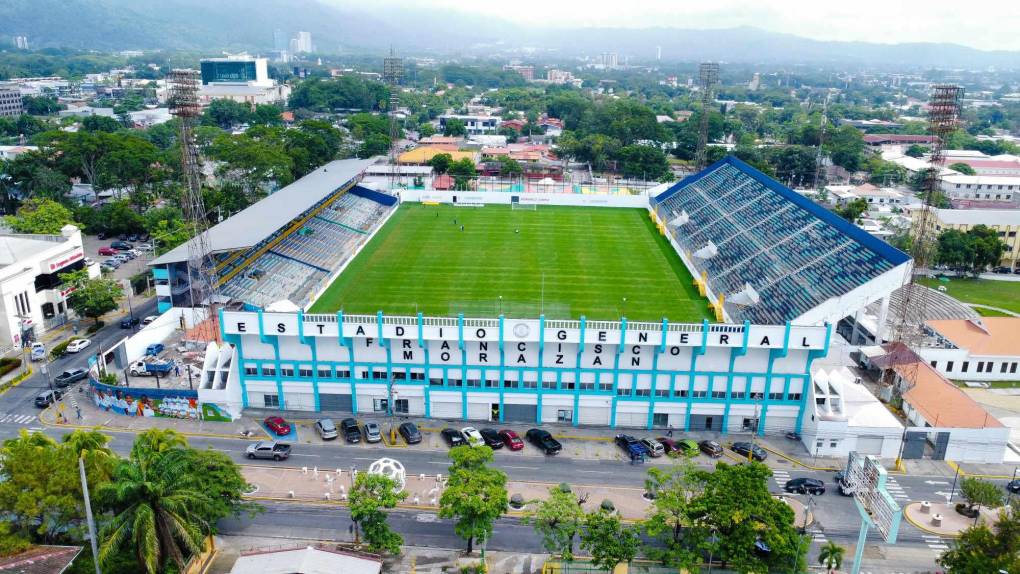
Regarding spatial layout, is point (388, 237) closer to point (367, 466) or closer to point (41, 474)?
point (367, 466)

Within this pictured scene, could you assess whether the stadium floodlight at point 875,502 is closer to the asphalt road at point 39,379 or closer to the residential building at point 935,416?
the residential building at point 935,416

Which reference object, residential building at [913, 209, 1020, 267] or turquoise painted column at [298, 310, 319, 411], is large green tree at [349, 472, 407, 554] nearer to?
turquoise painted column at [298, 310, 319, 411]

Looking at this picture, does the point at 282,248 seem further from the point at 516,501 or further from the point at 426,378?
the point at 516,501

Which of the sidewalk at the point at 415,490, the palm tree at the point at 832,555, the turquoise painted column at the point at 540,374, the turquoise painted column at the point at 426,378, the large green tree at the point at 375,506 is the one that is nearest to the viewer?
the palm tree at the point at 832,555

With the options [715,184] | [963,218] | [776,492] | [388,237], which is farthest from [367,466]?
[963,218]

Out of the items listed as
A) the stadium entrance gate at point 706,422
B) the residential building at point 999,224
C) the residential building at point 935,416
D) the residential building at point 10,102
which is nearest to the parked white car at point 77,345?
the stadium entrance gate at point 706,422

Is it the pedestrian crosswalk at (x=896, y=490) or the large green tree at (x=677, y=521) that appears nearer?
the large green tree at (x=677, y=521)
